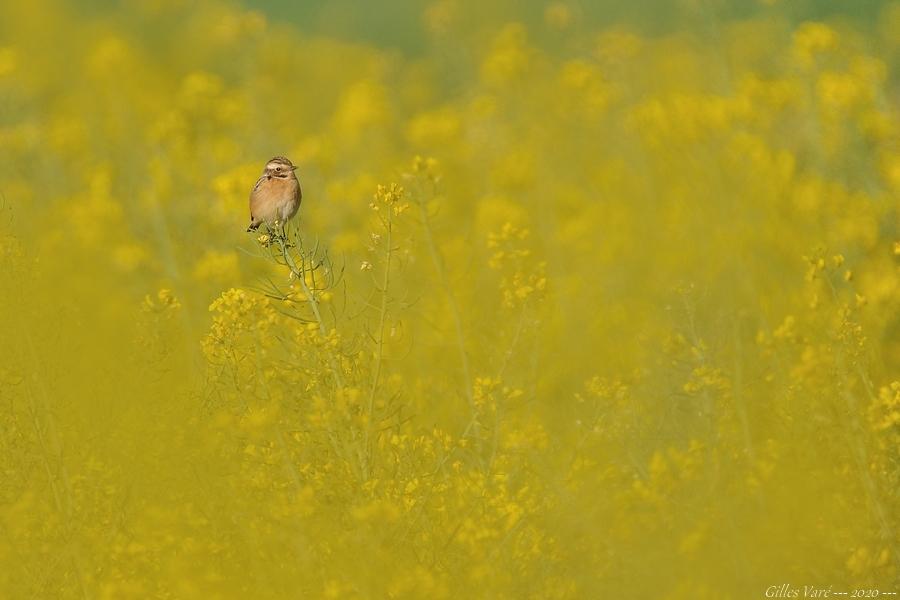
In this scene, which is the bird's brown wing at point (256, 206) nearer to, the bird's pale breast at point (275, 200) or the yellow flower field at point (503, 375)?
the bird's pale breast at point (275, 200)

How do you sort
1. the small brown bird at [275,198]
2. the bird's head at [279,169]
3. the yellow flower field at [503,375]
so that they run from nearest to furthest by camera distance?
the yellow flower field at [503,375] < the small brown bird at [275,198] < the bird's head at [279,169]

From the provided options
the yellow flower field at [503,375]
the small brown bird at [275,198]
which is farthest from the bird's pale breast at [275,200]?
the yellow flower field at [503,375]

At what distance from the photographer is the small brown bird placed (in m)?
6.11

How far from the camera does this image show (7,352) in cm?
527

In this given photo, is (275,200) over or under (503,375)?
over

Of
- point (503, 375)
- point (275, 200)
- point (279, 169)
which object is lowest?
point (503, 375)

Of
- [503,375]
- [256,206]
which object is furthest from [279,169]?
[503,375]

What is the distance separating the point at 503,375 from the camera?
6.76m

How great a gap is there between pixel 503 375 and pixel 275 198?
1.48 metres

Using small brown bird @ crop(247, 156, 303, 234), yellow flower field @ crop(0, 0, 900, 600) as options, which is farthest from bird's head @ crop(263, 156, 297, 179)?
yellow flower field @ crop(0, 0, 900, 600)

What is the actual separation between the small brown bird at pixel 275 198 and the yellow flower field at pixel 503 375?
0.36m

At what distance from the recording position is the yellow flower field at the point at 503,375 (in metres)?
4.85

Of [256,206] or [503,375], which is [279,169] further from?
[503,375]

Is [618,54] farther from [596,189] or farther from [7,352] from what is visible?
[7,352]
